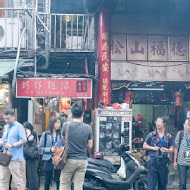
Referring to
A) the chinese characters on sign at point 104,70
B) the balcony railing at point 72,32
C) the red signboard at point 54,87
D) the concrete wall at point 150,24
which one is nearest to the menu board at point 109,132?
the red signboard at point 54,87

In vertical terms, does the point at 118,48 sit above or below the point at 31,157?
above

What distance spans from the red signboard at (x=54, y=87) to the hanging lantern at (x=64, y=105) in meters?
2.25

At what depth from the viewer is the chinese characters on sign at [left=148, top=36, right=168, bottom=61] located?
1402 centimetres

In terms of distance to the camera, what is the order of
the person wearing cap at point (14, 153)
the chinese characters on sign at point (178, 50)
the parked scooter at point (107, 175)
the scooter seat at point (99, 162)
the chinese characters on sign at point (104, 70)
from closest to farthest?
the person wearing cap at point (14, 153) < the parked scooter at point (107, 175) < the scooter seat at point (99, 162) < the chinese characters on sign at point (104, 70) < the chinese characters on sign at point (178, 50)

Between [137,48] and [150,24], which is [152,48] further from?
[150,24]

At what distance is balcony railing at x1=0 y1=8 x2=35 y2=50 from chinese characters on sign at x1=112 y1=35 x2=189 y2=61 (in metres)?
2.84

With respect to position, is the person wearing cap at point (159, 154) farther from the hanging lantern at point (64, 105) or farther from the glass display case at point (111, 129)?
the hanging lantern at point (64, 105)

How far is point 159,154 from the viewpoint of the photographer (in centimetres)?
909

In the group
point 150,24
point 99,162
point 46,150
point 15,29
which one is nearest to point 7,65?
point 15,29

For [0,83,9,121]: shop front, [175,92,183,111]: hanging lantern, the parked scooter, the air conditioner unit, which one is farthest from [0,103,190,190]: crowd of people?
[175,92,183,111]: hanging lantern

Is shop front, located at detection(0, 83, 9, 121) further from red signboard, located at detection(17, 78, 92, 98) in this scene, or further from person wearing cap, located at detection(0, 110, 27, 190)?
person wearing cap, located at detection(0, 110, 27, 190)

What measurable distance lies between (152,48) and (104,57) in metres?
1.92

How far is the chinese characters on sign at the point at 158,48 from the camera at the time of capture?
46.0 ft

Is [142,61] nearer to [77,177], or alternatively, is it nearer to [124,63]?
[124,63]
